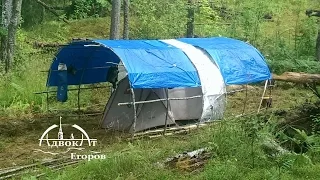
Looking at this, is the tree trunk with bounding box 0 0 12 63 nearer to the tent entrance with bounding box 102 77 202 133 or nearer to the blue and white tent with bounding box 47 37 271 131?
the blue and white tent with bounding box 47 37 271 131

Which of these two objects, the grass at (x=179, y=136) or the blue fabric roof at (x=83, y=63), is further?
the blue fabric roof at (x=83, y=63)

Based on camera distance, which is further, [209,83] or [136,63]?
[209,83]

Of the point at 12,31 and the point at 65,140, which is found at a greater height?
the point at 12,31

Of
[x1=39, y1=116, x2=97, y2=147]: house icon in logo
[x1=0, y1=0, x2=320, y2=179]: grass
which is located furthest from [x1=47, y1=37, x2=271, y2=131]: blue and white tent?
[x1=39, y1=116, x2=97, y2=147]: house icon in logo

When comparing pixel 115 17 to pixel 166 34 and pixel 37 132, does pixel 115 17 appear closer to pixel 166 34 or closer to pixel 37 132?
pixel 166 34

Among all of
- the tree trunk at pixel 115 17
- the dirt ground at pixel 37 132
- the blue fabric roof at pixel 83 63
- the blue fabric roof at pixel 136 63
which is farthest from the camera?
the tree trunk at pixel 115 17

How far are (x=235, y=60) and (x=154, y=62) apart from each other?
8.17 feet

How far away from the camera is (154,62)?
10.5 meters

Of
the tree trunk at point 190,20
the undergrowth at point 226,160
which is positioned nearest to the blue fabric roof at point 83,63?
the undergrowth at point 226,160

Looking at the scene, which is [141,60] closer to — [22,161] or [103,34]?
[22,161]

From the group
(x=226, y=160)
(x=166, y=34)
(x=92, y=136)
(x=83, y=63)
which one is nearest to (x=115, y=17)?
(x=166, y=34)

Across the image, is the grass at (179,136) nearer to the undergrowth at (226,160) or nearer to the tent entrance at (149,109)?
the undergrowth at (226,160)

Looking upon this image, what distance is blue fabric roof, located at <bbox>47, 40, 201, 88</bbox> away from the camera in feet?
32.7

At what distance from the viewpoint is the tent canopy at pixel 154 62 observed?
10.1m
